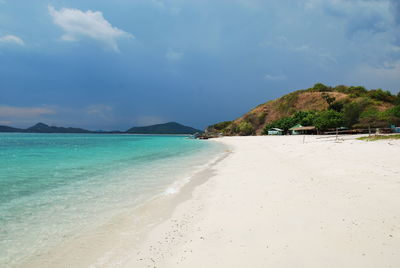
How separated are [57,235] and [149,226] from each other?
221cm

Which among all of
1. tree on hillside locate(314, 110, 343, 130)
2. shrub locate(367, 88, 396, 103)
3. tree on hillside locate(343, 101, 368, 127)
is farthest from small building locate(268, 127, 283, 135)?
shrub locate(367, 88, 396, 103)

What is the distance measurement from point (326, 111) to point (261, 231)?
70183 millimetres

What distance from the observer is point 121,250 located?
14.1 ft

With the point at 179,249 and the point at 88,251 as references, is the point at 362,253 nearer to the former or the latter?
the point at 179,249

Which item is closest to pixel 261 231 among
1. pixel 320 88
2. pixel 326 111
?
pixel 326 111

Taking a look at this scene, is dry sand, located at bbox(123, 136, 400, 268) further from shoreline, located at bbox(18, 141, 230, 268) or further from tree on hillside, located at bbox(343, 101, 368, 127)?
tree on hillside, located at bbox(343, 101, 368, 127)

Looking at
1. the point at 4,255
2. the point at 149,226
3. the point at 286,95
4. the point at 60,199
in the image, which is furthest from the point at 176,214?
the point at 286,95

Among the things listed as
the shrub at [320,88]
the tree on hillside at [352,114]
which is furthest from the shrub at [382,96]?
the tree on hillside at [352,114]

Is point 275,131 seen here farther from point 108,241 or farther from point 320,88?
point 108,241

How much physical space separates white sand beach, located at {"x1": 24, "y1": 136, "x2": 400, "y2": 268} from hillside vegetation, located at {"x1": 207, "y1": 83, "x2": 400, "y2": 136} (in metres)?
50.6

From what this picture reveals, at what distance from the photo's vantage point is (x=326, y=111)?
2510 inches

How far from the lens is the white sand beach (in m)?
3.47

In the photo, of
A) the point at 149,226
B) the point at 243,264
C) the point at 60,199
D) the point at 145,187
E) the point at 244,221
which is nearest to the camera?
the point at 243,264

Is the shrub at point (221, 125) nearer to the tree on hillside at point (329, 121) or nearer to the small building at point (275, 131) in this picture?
the small building at point (275, 131)
